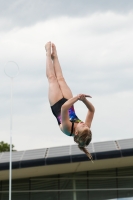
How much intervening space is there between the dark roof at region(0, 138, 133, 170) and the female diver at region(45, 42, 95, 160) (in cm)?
1214

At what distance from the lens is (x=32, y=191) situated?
2528 cm

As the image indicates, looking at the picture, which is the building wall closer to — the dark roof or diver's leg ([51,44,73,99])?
the dark roof

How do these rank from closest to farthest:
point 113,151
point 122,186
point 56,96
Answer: point 56,96
point 113,151
point 122,186

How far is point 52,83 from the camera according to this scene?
452 inches

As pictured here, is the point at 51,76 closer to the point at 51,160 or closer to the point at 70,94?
the point at 70,94

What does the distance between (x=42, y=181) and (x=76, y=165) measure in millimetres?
2061

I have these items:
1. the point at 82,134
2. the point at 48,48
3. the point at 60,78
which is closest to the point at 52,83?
the point at 60,78

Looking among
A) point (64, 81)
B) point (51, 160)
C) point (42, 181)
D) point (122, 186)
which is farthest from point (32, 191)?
point (64, 81)

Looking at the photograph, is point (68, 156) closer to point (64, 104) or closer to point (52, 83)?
point (52, 83)

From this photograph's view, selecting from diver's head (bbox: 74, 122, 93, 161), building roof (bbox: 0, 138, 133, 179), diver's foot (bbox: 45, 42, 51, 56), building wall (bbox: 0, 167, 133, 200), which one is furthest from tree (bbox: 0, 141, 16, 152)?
diver's head (bbox: 74, 122, 93, 161)

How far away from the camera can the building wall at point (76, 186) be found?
981 inches

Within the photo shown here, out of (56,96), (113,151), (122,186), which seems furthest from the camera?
(122,186)

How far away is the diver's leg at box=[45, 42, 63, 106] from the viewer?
37.1 feet

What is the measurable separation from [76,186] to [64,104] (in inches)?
608
